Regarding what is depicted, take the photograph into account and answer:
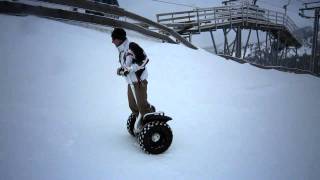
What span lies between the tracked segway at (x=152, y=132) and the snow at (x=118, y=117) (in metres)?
0.14

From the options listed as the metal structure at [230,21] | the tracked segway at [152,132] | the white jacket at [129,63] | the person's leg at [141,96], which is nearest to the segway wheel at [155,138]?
the tracked segway at [152,132]

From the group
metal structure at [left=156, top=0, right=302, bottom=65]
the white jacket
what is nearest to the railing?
metal structure at [left=156, top=0, right=302, bottom=65]

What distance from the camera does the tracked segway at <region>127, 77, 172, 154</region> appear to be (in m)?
4.83

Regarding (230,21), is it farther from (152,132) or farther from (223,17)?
(152,132)

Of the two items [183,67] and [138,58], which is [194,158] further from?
[183,67]

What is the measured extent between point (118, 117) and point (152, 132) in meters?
1.89

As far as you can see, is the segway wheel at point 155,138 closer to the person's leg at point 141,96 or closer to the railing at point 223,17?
the person's leg at point 141,96

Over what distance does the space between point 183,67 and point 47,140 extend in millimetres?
6899

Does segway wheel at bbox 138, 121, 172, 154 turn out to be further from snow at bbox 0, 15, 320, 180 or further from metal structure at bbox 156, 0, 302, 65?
metal structure at bbox 156, 0, 302, 65

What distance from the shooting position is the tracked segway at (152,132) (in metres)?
4.83

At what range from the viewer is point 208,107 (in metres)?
7.97

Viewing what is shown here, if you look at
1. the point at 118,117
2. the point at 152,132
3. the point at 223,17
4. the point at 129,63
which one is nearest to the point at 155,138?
the point at 152,132

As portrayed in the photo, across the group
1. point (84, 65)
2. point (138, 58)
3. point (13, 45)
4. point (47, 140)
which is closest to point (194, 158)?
point (138, 58)

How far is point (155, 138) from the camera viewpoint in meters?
4.92
